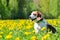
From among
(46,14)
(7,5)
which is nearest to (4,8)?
(7,5)

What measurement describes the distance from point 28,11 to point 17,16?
1.83m

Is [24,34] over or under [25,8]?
over

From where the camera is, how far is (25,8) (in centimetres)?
2811

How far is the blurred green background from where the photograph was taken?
84.3ft

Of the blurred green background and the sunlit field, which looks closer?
the sunlit field

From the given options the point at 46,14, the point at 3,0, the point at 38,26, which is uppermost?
the point at 38,26

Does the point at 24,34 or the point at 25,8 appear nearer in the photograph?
the point at 24,34

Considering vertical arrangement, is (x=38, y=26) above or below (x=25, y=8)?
above

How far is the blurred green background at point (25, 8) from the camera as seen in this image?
1012 inches

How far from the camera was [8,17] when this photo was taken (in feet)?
83.1

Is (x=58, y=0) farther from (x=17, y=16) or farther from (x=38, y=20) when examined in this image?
(x=38, y=20)

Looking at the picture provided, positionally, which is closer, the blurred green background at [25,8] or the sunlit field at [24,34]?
the sunlit field at [24,34]

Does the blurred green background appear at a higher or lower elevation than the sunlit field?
lower

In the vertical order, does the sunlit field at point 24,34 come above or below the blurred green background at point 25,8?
above
